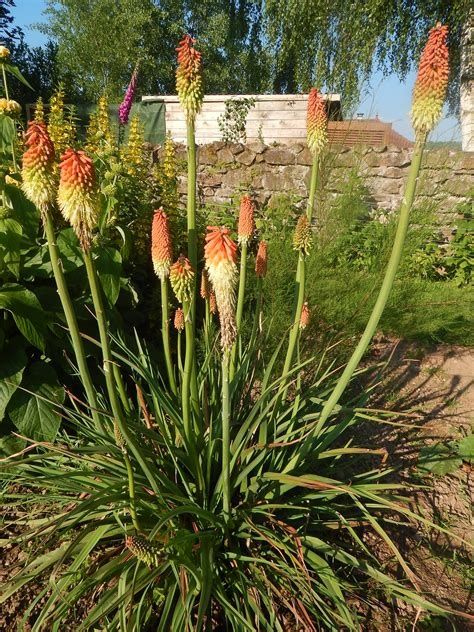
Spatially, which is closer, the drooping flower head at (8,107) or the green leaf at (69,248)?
the green leaf at (69,248)

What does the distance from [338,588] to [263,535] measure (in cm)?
30

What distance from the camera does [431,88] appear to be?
123cm

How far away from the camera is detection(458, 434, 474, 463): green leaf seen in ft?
9.15

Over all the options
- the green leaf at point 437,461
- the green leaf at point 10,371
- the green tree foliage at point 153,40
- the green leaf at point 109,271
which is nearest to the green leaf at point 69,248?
the green leaf at point 109,271

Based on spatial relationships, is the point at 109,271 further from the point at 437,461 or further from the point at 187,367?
the point at 437,461

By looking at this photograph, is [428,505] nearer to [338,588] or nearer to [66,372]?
[338,588]

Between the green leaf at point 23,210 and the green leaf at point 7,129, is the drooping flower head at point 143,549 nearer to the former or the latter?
the green leaf at point 23,210

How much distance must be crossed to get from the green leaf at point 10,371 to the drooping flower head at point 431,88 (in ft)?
6.23

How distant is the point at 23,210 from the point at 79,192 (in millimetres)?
1285

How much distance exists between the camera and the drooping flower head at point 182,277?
139 cm

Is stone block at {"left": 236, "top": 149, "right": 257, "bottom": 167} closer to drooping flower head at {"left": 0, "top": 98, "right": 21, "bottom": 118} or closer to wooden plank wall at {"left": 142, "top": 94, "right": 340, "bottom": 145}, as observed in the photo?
wooden plank wall at {"left": 142, "top": 94, "right": 340, "bottom": 145}

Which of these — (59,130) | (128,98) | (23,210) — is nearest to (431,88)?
(23,210)

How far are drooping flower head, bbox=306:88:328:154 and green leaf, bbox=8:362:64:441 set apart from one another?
1.58 meters

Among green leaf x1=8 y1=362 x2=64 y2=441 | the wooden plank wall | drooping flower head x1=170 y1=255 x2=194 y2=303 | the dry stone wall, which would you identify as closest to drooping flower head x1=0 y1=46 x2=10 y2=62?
green leaf x1=8 y1=362 x2=64 y2=441
